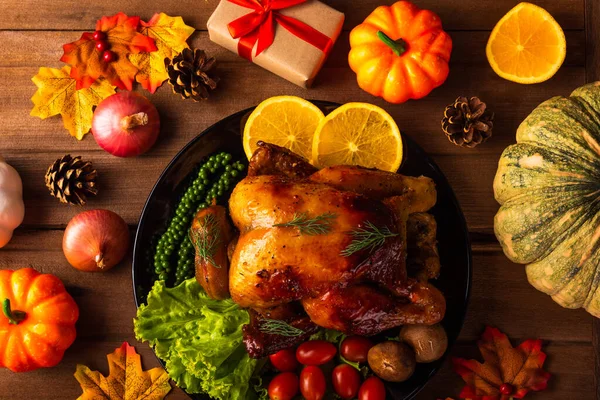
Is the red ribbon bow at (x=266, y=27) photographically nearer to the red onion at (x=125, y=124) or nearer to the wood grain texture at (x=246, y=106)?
the wood grain texture at (x=246, y=106)

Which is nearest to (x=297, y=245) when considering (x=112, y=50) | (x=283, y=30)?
(x=283, y=30)

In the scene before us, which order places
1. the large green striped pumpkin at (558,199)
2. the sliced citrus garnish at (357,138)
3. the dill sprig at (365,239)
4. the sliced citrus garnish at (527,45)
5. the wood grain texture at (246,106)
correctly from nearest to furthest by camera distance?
the dill sprig at (365,239) → the large green striped pumpkin at (558,199) → the sliced citrus garnish at (357,138) → the sliced citrus garnish at (527,45) → the wood grain texture at (246,106)

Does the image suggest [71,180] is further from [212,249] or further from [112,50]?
[212,249]

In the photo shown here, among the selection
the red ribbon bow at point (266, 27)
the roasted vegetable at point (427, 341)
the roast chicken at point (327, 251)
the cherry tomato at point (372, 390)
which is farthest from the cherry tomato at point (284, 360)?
the red ribbon bow at point (266, 27)

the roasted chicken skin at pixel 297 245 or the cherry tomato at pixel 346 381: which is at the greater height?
the roasted chicken skin at pixel 297 245

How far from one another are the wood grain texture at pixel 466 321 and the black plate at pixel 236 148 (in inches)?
7.4

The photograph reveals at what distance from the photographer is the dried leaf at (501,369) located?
2.46 metres

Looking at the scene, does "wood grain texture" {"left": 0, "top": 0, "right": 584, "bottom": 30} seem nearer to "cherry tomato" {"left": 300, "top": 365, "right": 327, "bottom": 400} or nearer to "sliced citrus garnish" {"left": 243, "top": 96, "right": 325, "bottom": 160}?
"sliced citrus garnish" {"left": 243, "top": 96, "right": 325, "bottom": 160}

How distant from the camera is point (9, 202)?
2502 millimetres

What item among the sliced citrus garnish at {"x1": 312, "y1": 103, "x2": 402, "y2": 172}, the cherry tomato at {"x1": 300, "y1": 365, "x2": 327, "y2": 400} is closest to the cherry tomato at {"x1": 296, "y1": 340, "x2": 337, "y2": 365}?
the cherry tomato at {"x1": 300, "y1": 365, "x2": 327, "y2": 400}

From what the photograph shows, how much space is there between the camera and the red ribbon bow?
249 centimetres

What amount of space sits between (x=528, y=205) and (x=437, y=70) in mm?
640

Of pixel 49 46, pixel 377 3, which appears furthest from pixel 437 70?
pixel 49 46

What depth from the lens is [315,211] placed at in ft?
6.48
